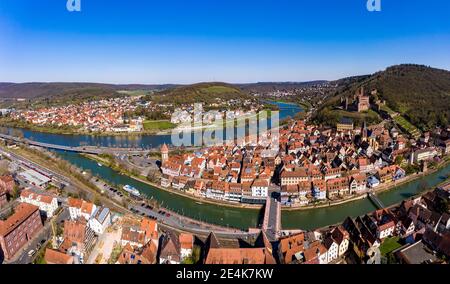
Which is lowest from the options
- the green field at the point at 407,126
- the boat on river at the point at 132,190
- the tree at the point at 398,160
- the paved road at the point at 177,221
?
the paved road at the point at 177,221

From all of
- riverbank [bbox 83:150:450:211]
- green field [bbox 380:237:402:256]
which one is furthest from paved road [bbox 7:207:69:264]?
green field [bbox 380:237:402:256]

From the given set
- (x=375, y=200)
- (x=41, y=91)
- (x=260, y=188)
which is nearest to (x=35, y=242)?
(x=260, y=188)

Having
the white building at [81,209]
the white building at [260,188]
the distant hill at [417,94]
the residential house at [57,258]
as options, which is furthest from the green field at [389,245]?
the distant hill at [417,94]

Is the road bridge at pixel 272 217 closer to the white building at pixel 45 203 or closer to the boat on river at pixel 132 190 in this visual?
the boat on river at pixel 132 190

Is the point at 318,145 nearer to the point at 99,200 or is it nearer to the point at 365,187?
the point at 365,187

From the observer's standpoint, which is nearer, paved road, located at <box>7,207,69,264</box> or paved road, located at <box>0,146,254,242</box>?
paved road, located at <box>7,207,69,264</box>

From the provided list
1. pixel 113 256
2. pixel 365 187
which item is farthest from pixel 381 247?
pixel 113 256

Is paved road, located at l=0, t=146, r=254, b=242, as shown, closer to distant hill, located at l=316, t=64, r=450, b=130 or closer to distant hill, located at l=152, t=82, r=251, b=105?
distant hill, located at l=316, t=64, r=450, b=130
